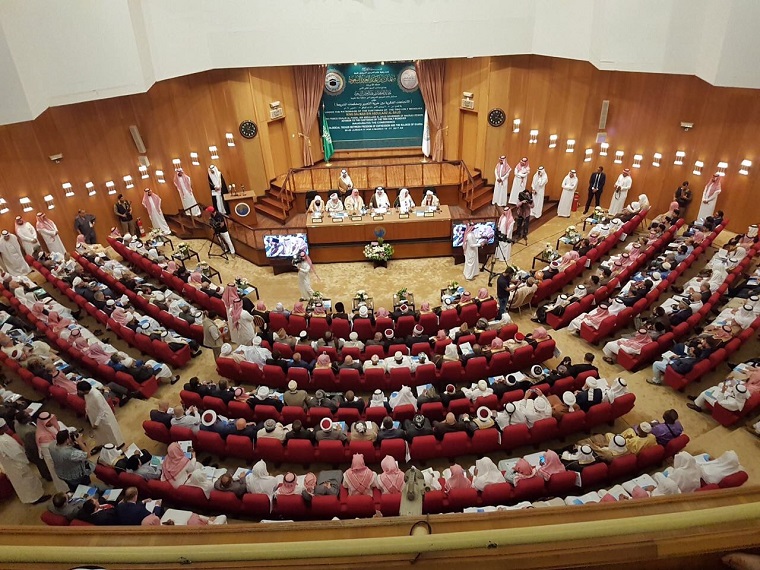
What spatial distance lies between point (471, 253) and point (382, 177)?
5.46 meters

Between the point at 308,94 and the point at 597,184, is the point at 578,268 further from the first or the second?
the point at 308,94

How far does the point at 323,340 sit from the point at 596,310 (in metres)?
6.12

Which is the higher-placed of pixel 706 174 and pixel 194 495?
pixel 706 174

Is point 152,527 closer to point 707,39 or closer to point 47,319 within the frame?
point 47,319

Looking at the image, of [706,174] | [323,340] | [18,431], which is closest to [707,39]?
[706,174]

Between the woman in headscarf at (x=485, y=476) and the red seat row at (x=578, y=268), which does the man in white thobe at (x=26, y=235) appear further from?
the red seat row at (x=578, y=268)

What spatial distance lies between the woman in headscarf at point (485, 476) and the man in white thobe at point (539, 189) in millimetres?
11145

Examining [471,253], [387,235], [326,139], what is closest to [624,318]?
[471,253]

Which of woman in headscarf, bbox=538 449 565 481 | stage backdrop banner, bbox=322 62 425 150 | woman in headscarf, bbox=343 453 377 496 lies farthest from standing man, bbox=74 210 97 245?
woman in headscarf, bbox=538 449 565 481

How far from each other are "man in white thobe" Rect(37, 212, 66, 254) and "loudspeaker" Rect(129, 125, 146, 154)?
3680mm

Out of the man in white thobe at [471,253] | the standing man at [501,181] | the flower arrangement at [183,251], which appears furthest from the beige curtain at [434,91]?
the flower arrangement at [183,251]

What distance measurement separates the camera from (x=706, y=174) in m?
14.7

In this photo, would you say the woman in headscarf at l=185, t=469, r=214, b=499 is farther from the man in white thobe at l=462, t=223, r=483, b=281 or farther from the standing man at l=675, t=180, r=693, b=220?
the standing man at l=675, t=180, r=693, b=220

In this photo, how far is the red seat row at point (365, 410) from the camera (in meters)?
8.16
